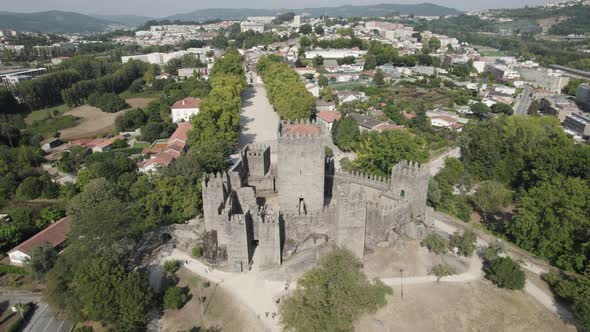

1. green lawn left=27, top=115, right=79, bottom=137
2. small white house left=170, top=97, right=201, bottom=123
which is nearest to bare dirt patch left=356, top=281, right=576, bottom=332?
small white house left=170, top=97, right=201, bottom=123

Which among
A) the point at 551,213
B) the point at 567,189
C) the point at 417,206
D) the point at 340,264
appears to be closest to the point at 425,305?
the point at 340,264

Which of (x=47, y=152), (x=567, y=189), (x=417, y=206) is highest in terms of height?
(x=567, y=189)

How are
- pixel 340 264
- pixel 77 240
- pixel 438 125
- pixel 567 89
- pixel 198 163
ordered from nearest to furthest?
pixel 340 264, pixel 77 240, pixel 198 163, pixel 438 125, pixel 567 89

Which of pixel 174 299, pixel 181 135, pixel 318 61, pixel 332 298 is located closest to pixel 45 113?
pixel 181 135

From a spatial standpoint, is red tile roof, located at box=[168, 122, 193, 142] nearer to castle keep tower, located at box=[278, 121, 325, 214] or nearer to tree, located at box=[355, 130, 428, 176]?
tree, located at box=[355, 130, 428, 176]

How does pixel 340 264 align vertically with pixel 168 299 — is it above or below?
above

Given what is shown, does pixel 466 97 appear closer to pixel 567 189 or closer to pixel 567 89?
pixel 567 89

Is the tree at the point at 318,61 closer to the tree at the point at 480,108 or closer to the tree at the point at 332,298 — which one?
the tree at the point at 480,108
